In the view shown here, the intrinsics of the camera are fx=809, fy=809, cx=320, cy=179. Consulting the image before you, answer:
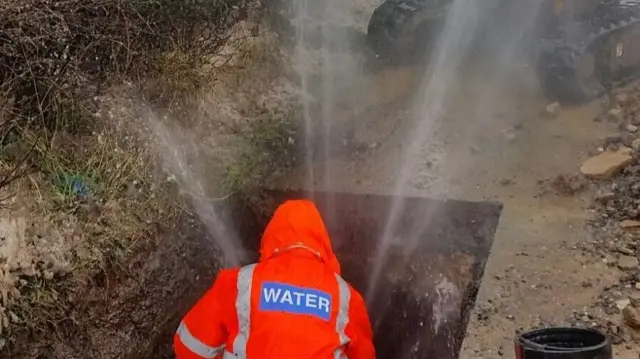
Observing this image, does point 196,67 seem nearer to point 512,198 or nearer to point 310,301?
point 512,198

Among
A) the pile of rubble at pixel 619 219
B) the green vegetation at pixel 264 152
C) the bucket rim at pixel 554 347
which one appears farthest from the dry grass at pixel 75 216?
the pile of rubble at pixel 619 219

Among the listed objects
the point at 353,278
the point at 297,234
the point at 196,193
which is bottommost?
the point at 353,278

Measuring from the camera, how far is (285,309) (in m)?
3.88

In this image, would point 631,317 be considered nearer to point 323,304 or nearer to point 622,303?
point 622,303

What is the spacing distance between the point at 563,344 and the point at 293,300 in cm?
126

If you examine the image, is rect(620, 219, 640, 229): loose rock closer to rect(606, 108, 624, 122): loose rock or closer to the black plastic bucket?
rect(606, 108, 624, 122): loose rock

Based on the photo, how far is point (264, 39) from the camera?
7738mm

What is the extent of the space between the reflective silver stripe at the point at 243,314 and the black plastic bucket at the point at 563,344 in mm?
1294

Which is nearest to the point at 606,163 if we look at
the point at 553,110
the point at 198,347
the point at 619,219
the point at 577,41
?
the point at 619,219

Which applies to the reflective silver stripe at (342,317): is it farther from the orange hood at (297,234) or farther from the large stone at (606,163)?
the large stone at (606,163)

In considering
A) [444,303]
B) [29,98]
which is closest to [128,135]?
[29,98]

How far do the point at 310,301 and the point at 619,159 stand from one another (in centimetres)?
332

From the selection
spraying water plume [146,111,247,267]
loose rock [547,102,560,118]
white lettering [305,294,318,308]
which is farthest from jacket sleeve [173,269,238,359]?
loose rock [547,102,560,118]

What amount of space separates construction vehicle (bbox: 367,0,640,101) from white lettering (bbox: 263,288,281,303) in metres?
4.26
